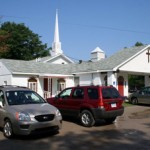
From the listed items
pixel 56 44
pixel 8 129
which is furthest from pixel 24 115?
pixel 56 44

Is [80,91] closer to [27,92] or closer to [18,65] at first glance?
[27,92]

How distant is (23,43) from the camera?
186ft

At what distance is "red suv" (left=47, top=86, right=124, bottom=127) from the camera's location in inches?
479

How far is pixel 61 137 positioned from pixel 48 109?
1093 mm

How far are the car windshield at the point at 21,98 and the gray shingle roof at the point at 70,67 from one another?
529 inches

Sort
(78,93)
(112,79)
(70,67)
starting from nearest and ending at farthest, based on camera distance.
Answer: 1. (78,93)
2. (112,79)
3. (70,67)

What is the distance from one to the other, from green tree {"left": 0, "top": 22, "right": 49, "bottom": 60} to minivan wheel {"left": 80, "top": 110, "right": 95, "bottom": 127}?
143 ft

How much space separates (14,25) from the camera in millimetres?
56969

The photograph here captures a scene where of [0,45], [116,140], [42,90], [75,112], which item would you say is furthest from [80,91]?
[42,90]

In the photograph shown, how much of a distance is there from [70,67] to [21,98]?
66.4 feet

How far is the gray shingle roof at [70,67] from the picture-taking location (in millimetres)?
25419

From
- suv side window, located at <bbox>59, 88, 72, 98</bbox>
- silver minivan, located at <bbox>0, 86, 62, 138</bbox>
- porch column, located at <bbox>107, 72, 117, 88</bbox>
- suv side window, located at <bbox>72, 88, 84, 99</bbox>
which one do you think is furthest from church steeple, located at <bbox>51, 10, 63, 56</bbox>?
silver minivan, located at <bbox>0, 86, 62, 138</bbox>

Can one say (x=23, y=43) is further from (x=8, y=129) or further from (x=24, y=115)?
(x=24, y=115)

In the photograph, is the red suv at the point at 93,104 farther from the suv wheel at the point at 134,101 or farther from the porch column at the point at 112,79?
the porch column at the point at 112,79
